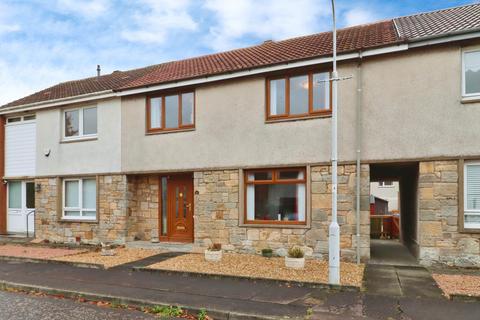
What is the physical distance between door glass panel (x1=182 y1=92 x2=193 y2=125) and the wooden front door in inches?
69.4

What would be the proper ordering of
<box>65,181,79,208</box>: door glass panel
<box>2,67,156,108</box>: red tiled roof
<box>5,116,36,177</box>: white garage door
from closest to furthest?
1. <box>65,181,79,208</box>: door glass panel
2. <box>2,67,156,108</box>: red tiled roof
3. <box>5,116,36,177</box>: white garage door

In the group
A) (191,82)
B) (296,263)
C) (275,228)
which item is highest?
(191,82)

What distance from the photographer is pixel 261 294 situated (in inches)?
287

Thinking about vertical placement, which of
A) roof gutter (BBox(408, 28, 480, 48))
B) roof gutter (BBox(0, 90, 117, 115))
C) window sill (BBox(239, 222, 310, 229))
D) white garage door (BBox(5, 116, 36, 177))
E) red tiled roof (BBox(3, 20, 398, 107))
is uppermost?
red tiled roof (BBox(3, 20, 398, 107))

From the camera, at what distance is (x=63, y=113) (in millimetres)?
14969

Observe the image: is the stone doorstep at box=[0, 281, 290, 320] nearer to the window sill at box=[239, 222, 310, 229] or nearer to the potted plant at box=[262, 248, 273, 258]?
the potted plant at box=[262, 248, 273, 258]

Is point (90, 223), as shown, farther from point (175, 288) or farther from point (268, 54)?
point (268, 54)

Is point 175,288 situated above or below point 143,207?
below

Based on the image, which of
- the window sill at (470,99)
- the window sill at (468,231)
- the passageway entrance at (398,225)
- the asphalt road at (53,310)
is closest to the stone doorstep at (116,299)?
the asphalt road at (53,310)

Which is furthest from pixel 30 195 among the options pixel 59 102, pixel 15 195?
pixel 59 102

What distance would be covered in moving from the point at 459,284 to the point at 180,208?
8.23 metres

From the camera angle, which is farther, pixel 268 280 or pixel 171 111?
pixel 171 111

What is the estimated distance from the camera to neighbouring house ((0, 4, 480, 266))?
9.23 m

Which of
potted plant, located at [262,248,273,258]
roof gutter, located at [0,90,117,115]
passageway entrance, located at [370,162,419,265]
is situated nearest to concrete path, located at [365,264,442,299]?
passageway entrance, located at [370,162,419,265]
